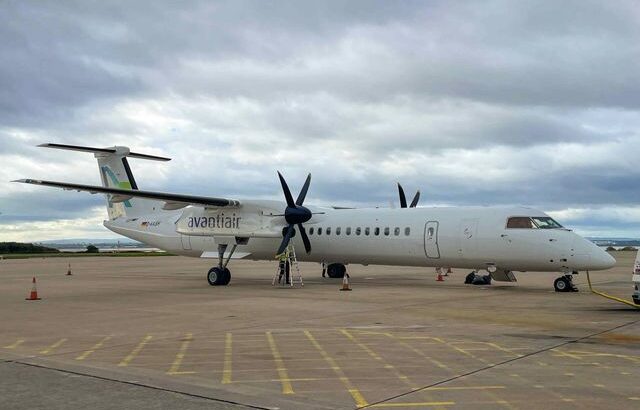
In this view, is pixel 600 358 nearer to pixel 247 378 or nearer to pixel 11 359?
pixel 247 378

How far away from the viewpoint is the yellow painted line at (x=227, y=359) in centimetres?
801

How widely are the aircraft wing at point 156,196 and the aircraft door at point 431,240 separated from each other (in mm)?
8292

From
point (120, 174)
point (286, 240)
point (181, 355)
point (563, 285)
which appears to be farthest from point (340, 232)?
point (181, 355)

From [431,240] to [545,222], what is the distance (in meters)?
4.22

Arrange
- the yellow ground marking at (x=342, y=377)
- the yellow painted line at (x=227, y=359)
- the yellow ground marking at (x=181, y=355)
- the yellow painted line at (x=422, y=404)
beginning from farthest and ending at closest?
the yellow ground marking at (x=181, y=355)
the yellow painted line at (x=227, y=359)
the yellow ground marking at (x=342, y=377)
the yellow painted line at (x=422, y=404)

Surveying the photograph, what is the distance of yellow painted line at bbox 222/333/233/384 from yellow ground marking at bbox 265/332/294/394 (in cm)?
67

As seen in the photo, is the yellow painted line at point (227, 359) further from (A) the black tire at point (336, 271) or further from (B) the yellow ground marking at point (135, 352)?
(A) the black tire at point (336, 271)

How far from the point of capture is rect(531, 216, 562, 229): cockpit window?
21828 millimetres

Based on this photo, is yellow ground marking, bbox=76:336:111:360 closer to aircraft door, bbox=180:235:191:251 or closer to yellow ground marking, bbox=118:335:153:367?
yellow ground marking, bbox=118:335:153:367

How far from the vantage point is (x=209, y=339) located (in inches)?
449

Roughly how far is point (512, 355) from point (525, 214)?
13924mm

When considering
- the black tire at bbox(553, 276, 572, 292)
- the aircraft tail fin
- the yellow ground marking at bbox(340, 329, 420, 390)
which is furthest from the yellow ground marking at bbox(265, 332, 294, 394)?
the aircraft tail fin

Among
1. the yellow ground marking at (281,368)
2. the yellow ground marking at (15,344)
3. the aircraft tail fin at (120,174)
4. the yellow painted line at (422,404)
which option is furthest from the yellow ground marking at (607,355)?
Answer: the aircraft tail fin at (120,174)

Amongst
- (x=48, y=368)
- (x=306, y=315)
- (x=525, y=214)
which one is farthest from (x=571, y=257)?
(x=48, y=368)
